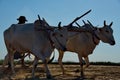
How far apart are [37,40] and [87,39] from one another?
303 cm

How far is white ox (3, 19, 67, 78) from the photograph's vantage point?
572 inches

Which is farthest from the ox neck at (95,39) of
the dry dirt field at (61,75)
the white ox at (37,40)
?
the white ox at (37,40)

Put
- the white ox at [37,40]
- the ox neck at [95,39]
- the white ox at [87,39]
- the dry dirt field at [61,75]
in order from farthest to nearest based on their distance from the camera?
the ox neck at [95,39], the white ox at [87,39], the dry dirt field at [61,75], the white ox at [37,40]

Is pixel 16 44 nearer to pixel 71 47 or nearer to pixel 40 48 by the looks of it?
pixel 40 48

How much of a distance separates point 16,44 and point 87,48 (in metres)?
2.84

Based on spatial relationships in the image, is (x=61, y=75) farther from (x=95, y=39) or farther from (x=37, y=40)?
(x=37, y=40)

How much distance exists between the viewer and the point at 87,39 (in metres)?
17.6

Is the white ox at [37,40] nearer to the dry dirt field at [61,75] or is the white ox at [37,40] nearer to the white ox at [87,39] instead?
the dry dirt field at [61,75]

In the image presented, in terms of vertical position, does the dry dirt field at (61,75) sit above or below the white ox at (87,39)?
below

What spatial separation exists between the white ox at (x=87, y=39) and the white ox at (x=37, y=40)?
2343 mm

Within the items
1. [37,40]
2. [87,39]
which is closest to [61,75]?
[87,39]

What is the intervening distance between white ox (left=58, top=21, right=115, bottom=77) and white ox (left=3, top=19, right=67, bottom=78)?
2.34 meters

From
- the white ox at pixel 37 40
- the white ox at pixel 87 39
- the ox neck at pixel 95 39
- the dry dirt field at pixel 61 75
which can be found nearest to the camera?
the white ox at pixel 37 40

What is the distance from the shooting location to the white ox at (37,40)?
47.7 feet
